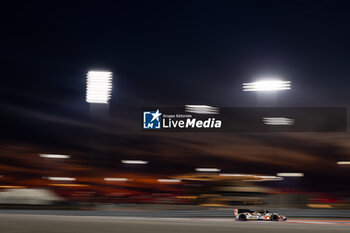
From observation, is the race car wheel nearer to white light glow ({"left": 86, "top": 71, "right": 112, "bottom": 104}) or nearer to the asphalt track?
the asphalt track

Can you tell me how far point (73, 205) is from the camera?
2403 centimetres

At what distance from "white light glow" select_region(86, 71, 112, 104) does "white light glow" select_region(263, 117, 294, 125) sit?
8327mm

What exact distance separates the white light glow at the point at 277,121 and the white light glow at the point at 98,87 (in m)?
8.33

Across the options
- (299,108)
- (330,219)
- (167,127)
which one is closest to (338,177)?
(330,219)

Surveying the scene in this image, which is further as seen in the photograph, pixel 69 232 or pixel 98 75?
pixel 98 75

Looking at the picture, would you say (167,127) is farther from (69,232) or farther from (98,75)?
(69,232)

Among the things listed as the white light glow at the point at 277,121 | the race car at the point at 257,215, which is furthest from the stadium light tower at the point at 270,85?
the race car at the point at 257,215

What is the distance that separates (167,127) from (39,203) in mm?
11078

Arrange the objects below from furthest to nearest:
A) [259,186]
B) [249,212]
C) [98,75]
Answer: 1. [259,186]
2. [98,75]
3. [249,212]

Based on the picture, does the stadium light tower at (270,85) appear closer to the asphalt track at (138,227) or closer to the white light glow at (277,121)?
the white light glow at (277,121)

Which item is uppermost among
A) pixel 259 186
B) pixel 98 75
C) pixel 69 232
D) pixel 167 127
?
pixel 98 75

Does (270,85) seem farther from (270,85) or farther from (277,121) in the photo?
(277,121)

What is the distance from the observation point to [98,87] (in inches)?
856

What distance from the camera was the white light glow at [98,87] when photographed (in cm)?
2139
